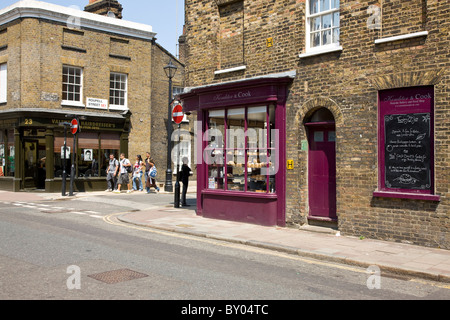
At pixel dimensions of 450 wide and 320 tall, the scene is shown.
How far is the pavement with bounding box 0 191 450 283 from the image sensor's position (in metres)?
7.11

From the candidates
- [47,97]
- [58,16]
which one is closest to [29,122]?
[47,97]

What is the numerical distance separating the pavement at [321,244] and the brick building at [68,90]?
1008 centimetres

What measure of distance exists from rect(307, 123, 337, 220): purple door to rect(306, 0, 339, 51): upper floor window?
1.97 m

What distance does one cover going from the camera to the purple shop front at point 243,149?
11.2 metres

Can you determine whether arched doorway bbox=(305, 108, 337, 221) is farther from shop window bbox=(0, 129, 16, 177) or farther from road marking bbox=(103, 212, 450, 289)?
shop window bbox=(0, 129, 16, 177)

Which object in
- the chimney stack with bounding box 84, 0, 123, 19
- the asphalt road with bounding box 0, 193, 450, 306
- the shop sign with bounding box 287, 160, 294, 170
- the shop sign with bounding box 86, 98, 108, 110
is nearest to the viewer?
the asphalt road with bounding box 0, 193, 450, 306

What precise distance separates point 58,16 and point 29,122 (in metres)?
5.37

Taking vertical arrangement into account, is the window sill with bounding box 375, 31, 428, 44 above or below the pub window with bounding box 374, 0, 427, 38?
below

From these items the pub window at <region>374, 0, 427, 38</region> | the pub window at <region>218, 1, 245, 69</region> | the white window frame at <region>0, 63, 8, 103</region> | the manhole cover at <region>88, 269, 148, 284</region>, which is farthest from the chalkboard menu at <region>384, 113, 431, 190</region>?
the white window frame at <region>0, 63, 8, 103</region>

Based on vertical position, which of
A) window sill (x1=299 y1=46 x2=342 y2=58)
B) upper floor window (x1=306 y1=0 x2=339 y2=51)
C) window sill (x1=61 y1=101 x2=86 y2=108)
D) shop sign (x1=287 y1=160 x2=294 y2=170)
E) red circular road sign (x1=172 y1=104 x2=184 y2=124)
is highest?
upper floor window (x1=306 y1=0 x2=339 y2=51)

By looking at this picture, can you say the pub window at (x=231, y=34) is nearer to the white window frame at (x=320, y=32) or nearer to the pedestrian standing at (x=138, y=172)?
the white window frame at (x=320, y=32)

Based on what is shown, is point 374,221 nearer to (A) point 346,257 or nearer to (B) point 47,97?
(A) point 346,257

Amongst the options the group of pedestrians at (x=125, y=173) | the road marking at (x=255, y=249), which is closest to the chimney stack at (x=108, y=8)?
the group of pedestrians at (x=125, y=173)

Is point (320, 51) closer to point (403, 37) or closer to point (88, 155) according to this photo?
point (403, 37)
